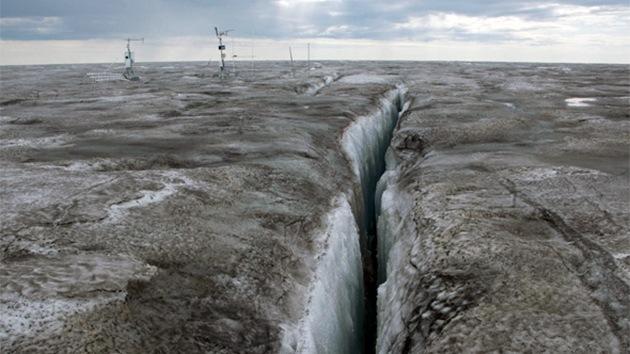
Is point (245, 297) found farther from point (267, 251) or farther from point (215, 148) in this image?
point (215, 148)

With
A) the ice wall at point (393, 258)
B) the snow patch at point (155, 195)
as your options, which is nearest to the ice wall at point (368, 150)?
the ice wall at point (393, 258)

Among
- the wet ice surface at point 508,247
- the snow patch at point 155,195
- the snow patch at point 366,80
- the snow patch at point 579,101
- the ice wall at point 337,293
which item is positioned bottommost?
the ice wall at point 337,293

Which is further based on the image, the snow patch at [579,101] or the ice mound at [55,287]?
the snow patch at [579,101]

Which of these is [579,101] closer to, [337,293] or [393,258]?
[393,258]

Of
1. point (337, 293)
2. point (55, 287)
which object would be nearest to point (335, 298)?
point (337, 293)

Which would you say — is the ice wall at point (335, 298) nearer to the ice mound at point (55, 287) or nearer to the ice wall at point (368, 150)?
the ice mound at point (55, 287)

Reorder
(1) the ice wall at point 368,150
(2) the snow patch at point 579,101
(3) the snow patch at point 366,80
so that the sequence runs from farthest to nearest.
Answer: (3) the snow patch at point 366,80, (2) the snow patch at point 579,101, (1) the ice wall at point 368,150

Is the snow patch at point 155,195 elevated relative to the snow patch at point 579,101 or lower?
lower

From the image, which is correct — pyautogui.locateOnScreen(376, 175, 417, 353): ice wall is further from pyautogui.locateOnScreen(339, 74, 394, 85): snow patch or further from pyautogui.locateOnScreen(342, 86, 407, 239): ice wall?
pyautogui.locateOnScreen(339, 74, 394, 85): snow patch
